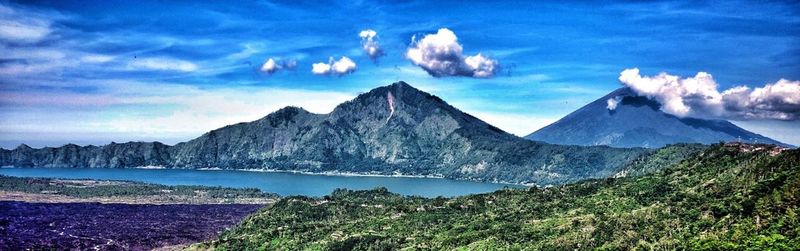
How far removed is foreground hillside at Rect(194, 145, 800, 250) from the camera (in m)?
98.4

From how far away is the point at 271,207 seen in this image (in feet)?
655

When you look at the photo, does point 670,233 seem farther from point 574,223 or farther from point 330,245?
point 330,245

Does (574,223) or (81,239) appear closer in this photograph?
(574,223)

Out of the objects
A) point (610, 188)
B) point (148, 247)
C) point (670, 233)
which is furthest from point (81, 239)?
point (670, 233)

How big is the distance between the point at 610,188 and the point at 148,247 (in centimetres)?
12913

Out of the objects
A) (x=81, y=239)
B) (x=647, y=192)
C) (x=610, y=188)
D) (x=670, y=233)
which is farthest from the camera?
(x=81, y=239)

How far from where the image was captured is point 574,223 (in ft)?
417

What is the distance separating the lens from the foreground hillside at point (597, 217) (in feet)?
323

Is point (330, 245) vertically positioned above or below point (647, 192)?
below

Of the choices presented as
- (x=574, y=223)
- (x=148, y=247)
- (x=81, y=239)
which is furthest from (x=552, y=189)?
(x=81, y=239)

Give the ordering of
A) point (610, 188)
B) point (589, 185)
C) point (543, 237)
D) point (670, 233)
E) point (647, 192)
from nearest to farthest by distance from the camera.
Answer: point (670, 233) → point (543, 237) → point (647, 192) → point (610, 188) → point (589, 185)

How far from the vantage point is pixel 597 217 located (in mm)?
131625

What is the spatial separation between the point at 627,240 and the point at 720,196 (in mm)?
28129

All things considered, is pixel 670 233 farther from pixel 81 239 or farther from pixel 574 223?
pixel 81 239
